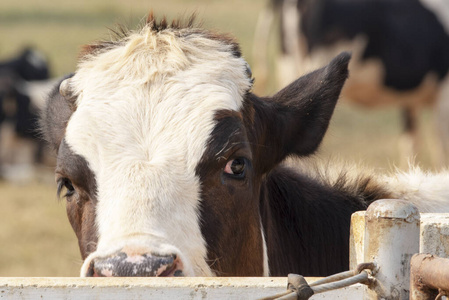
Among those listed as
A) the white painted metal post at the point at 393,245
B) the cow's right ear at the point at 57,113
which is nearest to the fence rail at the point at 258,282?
the white painted metal post at the point at 393,245

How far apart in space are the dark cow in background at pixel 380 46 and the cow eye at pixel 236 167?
28.6 ft

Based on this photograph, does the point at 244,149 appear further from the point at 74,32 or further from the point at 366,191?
the point at 74,32

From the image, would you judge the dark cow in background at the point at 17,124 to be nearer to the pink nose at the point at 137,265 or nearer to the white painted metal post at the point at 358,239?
the pink nose at the point at 137,265

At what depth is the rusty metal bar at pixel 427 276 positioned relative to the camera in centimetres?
172

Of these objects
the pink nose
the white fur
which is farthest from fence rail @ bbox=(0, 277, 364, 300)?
the white fur

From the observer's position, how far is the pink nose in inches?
88.1

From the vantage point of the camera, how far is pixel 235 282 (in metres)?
1.85

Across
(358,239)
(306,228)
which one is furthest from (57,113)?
(358,239)

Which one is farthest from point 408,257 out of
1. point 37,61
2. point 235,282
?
point 37,61

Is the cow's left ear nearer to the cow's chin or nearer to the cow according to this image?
the cow

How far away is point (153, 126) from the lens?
272cm

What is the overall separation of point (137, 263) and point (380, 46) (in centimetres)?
1011

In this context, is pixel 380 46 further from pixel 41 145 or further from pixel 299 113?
pixel 299 113

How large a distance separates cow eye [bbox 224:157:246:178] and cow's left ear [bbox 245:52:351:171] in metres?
0.27
